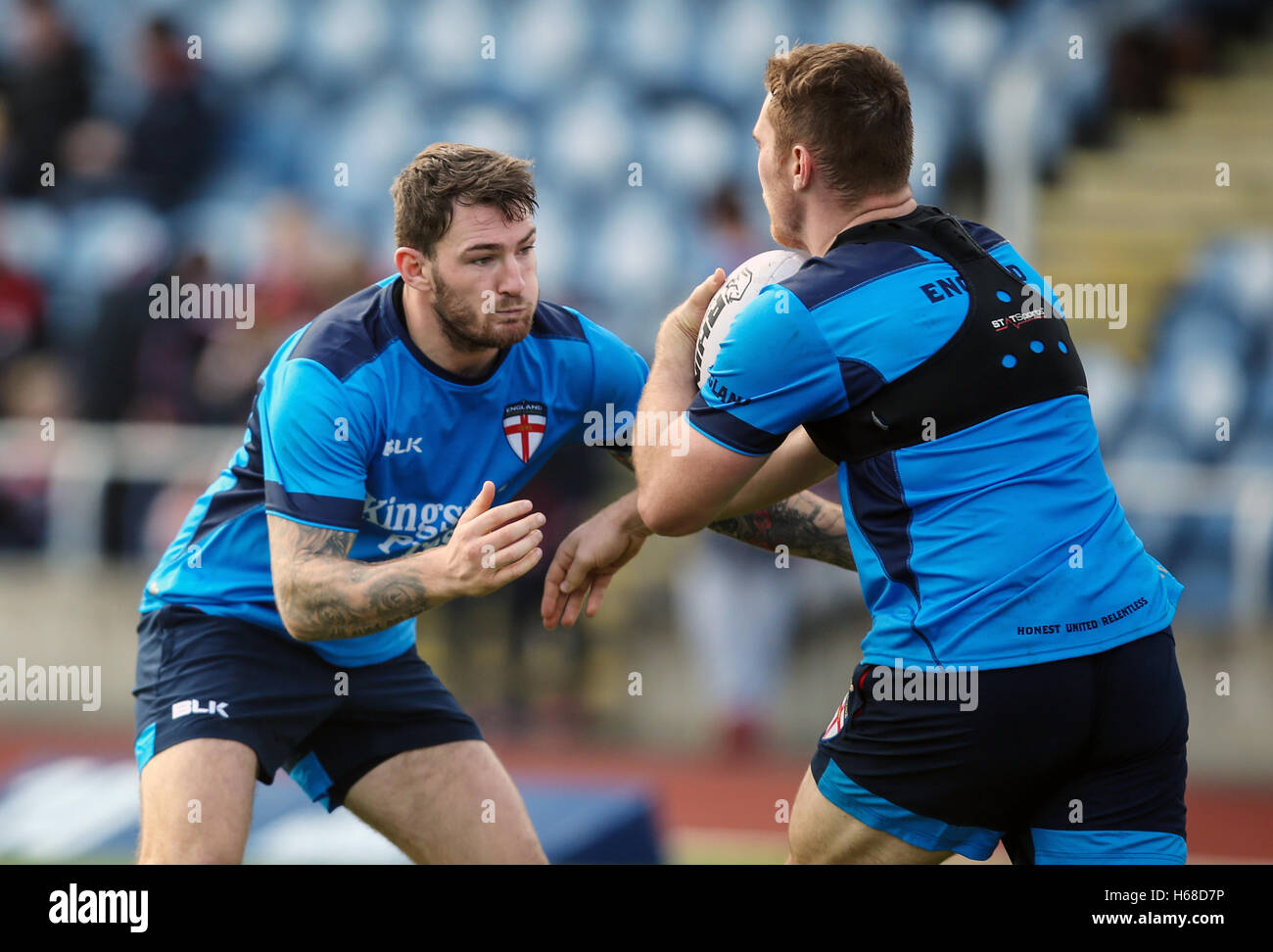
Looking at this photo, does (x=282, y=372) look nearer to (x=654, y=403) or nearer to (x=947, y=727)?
(x=654, y=403)

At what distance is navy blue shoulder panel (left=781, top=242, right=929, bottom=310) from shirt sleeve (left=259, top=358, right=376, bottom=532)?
1291 mm

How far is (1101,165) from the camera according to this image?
38.7ft

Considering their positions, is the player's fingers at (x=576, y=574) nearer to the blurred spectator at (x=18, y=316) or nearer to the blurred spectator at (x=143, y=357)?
the blurred spectator at (x=143, y=357)

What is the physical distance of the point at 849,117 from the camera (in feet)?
11.9

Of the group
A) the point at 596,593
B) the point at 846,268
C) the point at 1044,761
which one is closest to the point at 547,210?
the point at 596,593

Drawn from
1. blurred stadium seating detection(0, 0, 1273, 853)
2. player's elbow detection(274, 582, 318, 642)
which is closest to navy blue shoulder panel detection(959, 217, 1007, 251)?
player's elbow detection(274, 582, 318, 642)

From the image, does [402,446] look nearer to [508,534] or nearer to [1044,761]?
[508,534]

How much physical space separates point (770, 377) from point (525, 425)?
1161mm

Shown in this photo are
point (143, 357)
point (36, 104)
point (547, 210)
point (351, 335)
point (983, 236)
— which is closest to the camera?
point (983, 236)

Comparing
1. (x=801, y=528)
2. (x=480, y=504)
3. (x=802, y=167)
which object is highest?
(x=802, y=167)

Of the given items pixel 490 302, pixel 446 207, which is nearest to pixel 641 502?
pixel 490 302

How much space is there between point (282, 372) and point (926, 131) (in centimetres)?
794

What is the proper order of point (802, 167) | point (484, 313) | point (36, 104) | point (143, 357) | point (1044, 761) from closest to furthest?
1. point (1044, 761)
2. point (802, 167)
3. point (484, 313)
4. point (143, 357)
5. point (36, 104)

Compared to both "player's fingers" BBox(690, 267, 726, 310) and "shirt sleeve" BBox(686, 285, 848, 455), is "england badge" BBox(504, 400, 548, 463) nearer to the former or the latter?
"player's fingers" BBox(690, 267, 726, 310)
